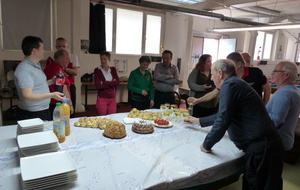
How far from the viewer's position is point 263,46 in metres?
10.1

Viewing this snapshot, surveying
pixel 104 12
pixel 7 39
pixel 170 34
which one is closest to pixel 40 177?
pixel 7 39

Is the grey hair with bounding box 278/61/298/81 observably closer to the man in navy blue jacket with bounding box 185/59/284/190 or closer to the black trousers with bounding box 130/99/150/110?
the man in navy blue jacket with bounding box 185/59/284/190

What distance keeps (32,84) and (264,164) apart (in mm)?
1926

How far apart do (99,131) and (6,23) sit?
13.0ft

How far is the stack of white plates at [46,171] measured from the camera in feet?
3.39

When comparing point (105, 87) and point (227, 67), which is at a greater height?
point (227, 67)

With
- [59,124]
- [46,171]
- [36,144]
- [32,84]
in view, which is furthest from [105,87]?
[46,171]

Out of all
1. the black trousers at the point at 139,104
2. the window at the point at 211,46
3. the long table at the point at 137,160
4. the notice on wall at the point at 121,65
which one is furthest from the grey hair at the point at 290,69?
the window at the point at 211,46

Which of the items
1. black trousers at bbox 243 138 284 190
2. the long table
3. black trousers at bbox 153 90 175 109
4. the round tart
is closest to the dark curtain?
black trousers at bbox 153 90 175 109

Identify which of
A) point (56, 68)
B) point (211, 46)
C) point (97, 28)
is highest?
point (97, 28)

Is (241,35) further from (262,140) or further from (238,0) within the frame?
(262,140)

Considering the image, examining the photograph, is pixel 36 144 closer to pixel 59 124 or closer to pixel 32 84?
pixel 59 124

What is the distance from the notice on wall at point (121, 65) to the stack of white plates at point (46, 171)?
5.05 meters

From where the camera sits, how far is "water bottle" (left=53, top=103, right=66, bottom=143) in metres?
1.56
